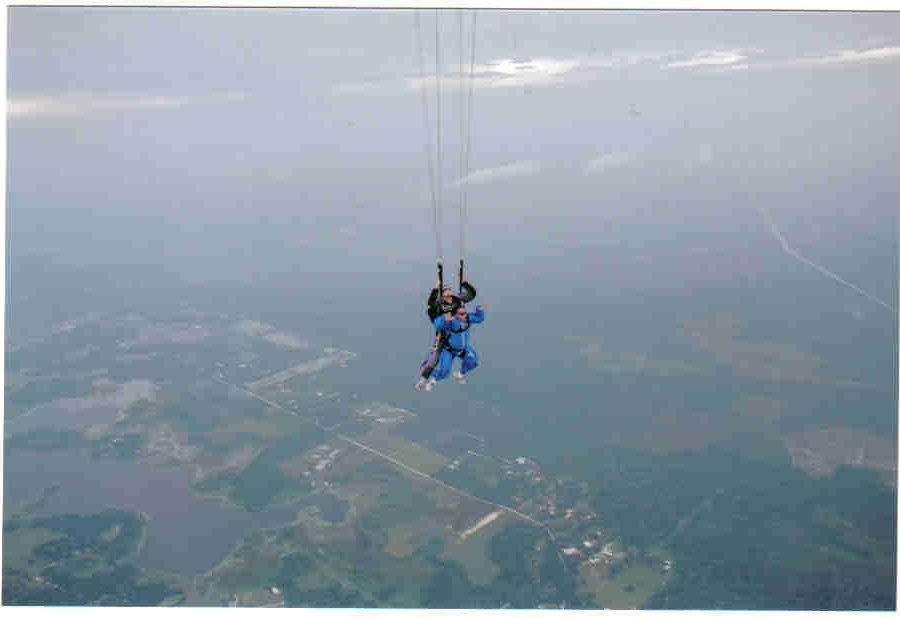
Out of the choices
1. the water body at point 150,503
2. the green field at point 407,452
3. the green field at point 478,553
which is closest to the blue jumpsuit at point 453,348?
the green field at point 478,553

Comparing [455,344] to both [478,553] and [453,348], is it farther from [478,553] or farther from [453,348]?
[478,553]

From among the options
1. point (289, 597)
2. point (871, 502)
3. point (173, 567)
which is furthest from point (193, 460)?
point (871, 502)

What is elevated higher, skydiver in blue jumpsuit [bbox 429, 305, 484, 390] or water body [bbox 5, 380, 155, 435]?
skydiver in blue jumpsuit [bbox 429, 305, 484, 390]

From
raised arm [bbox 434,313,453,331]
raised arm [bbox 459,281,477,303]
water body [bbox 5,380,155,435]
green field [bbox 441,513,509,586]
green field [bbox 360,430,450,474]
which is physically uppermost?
raised arm [bbox 459,281,477,303]

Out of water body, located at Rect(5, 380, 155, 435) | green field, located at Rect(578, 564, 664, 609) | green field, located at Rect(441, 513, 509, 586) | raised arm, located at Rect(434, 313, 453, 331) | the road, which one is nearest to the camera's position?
raised arm, located at Rect(434, 313, 453, 331)

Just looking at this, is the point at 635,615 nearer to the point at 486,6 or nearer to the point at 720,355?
the point at 486,6

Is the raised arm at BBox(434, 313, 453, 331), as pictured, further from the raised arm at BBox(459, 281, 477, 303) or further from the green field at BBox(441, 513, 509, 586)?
the green field at BBox(441, 513, 509, 586)

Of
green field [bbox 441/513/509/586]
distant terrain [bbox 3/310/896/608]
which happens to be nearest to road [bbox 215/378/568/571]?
distant terrain [bbox 3/310/896/608]

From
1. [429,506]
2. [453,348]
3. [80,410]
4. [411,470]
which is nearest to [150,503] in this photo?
[411,470]

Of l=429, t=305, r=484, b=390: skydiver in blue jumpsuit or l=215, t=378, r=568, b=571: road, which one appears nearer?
l=429, t=305, r=484, b=390: skydiver in blue jumpsuit
